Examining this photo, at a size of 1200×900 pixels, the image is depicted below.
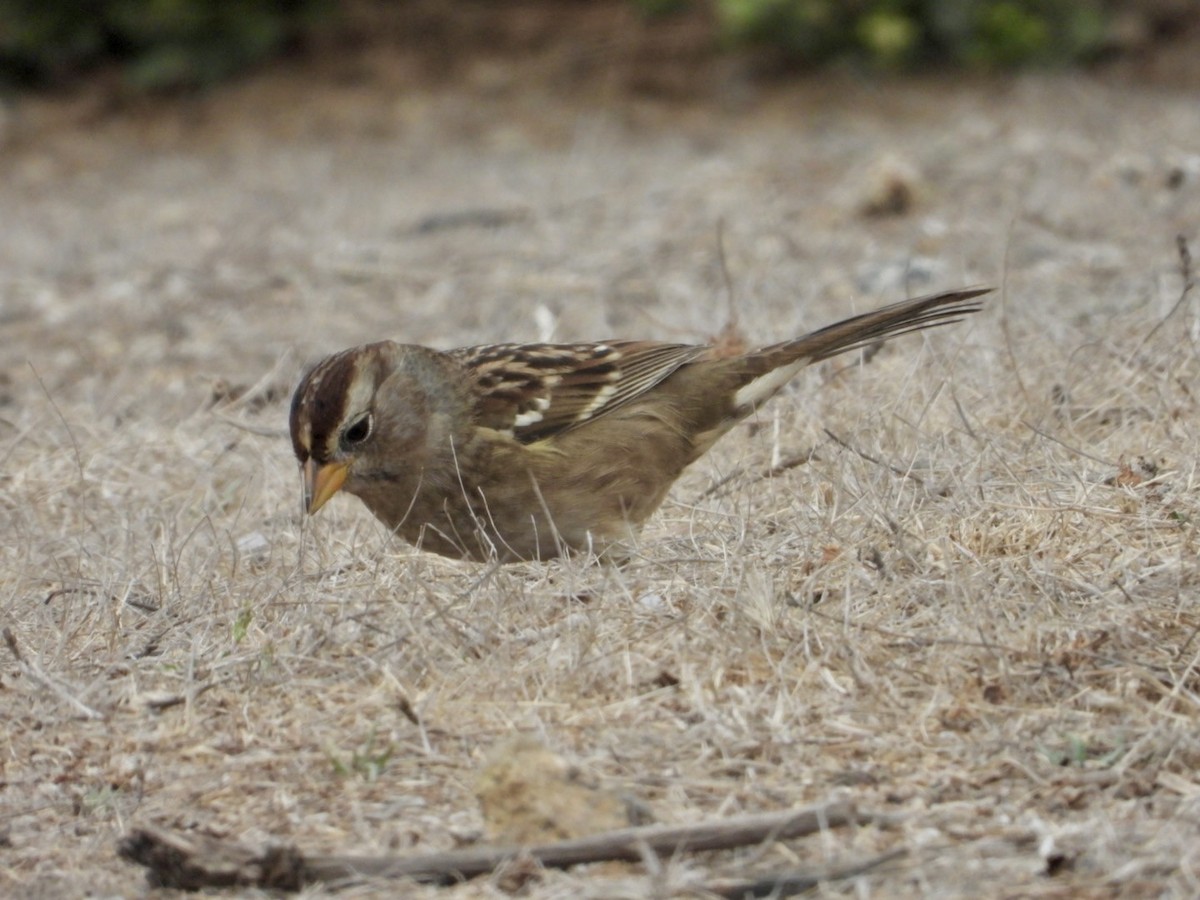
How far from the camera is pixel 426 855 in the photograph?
10.6ft

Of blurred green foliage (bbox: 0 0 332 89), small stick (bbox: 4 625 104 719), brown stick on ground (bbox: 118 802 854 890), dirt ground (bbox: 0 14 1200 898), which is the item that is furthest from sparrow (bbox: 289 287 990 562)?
blurred green foliage (bbox: 0 0 332 89)

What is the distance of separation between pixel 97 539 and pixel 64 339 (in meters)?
3.52

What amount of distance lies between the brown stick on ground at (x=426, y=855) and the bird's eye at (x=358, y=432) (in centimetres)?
169

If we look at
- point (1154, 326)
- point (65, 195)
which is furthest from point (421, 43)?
point (1154, 326)

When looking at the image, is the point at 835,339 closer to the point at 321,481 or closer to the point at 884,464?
the point at 884,464

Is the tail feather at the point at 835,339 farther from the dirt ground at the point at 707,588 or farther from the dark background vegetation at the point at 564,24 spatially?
the dark background vegetation at the point at 564,24

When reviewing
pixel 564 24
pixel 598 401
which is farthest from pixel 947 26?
pixel 598 401

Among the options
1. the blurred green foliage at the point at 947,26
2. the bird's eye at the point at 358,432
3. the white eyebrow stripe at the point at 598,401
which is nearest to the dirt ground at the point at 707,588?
the bird's eye at the point at 358,432

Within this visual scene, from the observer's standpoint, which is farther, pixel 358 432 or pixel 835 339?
pixel 835 339

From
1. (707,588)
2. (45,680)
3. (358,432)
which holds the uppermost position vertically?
(358,432)

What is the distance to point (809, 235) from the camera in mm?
8773

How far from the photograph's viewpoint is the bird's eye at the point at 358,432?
4789 millimetres

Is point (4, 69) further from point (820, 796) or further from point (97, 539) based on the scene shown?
point (820, 796)

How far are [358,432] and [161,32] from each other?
32.4ft
